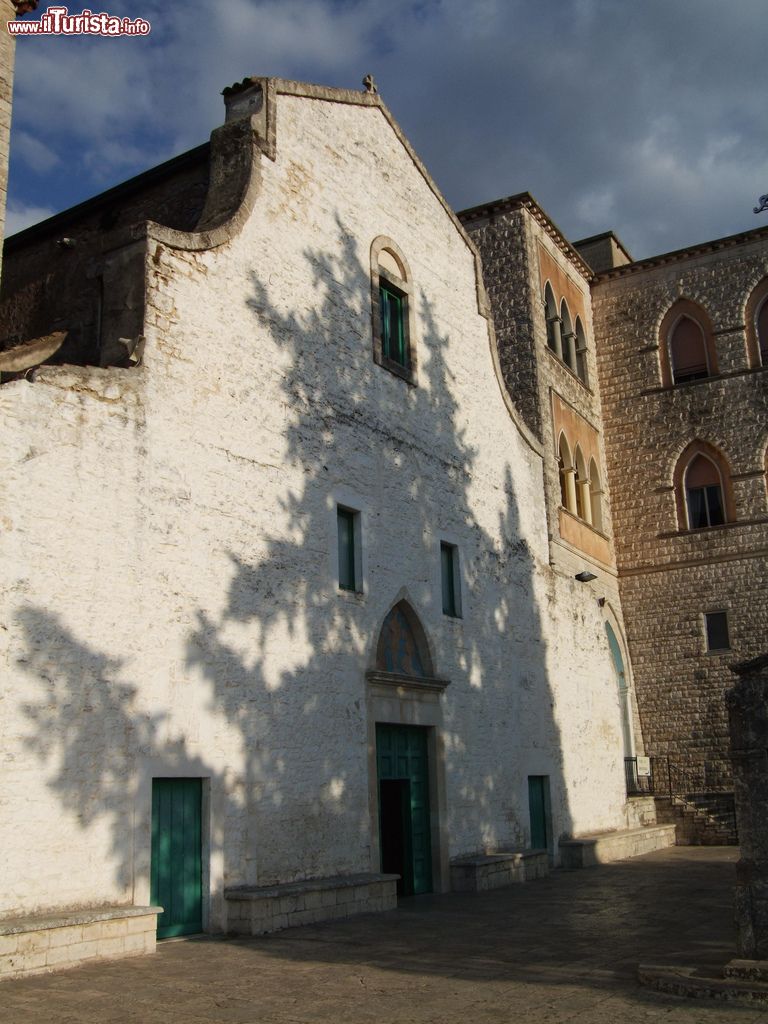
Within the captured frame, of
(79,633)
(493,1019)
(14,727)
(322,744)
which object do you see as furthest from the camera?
(322,744)

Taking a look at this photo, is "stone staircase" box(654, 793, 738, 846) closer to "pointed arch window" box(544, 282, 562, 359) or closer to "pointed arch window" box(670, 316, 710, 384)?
"pointed arch window" box(670, 316, 710, 384)

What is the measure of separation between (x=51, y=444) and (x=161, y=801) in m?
3.58

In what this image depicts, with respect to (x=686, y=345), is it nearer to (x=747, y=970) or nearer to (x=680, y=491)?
(x=680, y=491)

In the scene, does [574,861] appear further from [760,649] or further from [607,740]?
[760,649]

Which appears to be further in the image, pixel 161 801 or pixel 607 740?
pixel 607 740

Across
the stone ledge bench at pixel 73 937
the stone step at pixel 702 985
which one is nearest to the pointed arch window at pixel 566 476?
the stone ledge bench at pixel 73 937

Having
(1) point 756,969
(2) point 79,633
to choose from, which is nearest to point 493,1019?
(1) point 756,969

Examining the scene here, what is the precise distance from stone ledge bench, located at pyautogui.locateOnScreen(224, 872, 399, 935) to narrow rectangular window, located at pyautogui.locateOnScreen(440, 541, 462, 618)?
4.61 meters

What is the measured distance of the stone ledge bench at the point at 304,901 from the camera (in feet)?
33.6

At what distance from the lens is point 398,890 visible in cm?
1396

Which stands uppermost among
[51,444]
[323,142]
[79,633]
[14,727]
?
[323,142]

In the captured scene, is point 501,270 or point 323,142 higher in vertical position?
point 501,270

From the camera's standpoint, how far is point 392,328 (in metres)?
15.8

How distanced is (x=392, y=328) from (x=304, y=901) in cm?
855
